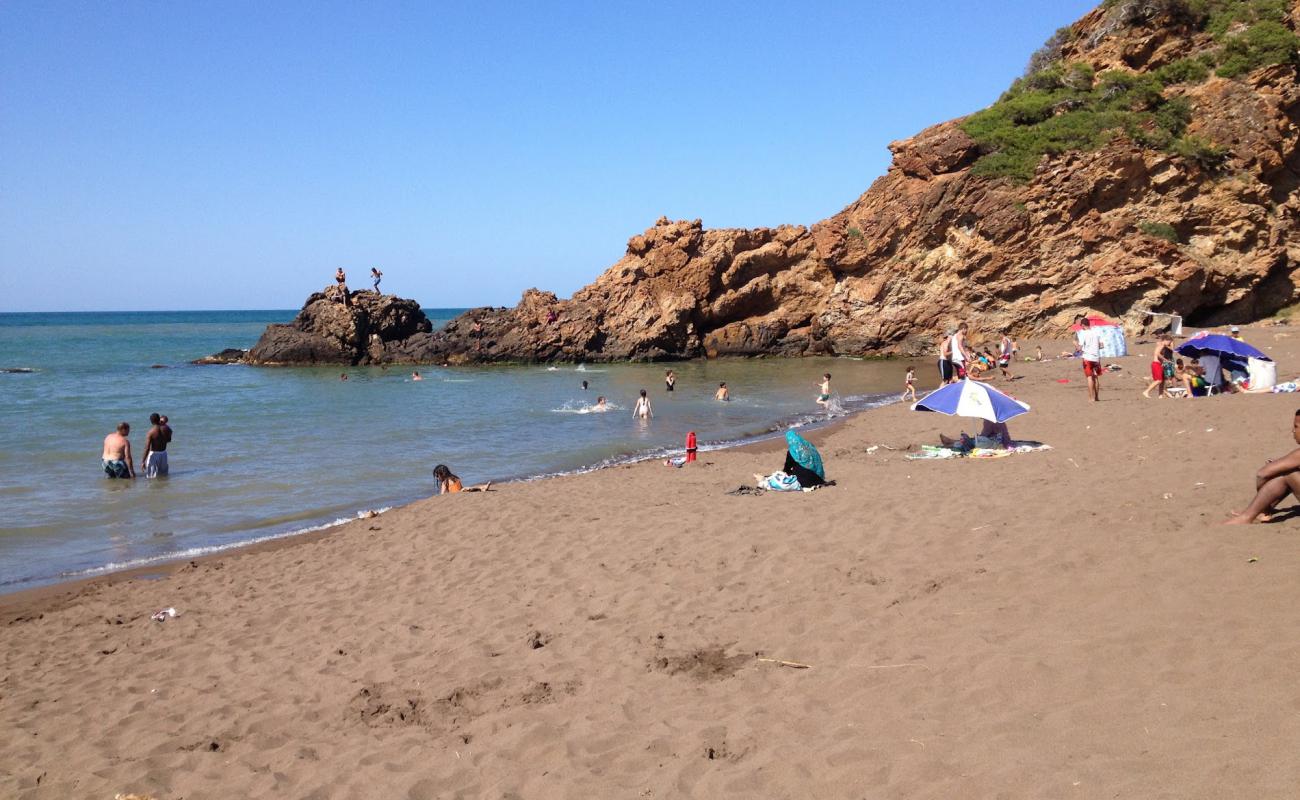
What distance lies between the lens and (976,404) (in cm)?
1160

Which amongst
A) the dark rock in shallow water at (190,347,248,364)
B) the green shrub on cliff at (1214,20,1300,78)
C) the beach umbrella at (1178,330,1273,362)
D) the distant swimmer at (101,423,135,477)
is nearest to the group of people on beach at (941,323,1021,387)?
the beach umbrella at (1178,330,1273,362)

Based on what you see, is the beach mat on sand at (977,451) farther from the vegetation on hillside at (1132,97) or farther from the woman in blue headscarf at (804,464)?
the vegetation on hillside at (1132,97)

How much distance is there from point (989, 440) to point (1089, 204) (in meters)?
24.6

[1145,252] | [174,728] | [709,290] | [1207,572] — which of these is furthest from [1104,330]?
[174,728]

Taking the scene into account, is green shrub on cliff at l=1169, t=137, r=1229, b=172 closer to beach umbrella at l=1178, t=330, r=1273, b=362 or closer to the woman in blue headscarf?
beach umbrella at l=1178, t=330, r=1273, b=362

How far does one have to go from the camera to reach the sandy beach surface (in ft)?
12.8

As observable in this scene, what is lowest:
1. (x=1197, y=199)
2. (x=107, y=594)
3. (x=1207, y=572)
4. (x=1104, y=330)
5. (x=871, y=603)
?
(x=107, y=594)

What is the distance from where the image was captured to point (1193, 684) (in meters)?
4.03

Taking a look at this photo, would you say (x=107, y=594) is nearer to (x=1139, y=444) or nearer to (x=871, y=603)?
(x=871, y=603)

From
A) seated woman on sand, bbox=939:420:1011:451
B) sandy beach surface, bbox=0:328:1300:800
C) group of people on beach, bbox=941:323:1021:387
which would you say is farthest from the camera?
group of people on beach, bbox=941:323:1021:387

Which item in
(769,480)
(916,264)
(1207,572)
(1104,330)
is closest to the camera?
(1207,572)

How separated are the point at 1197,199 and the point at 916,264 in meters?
10.2

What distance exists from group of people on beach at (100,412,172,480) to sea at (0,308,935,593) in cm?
34

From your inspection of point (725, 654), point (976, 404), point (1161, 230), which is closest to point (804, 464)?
point (976, 404)
